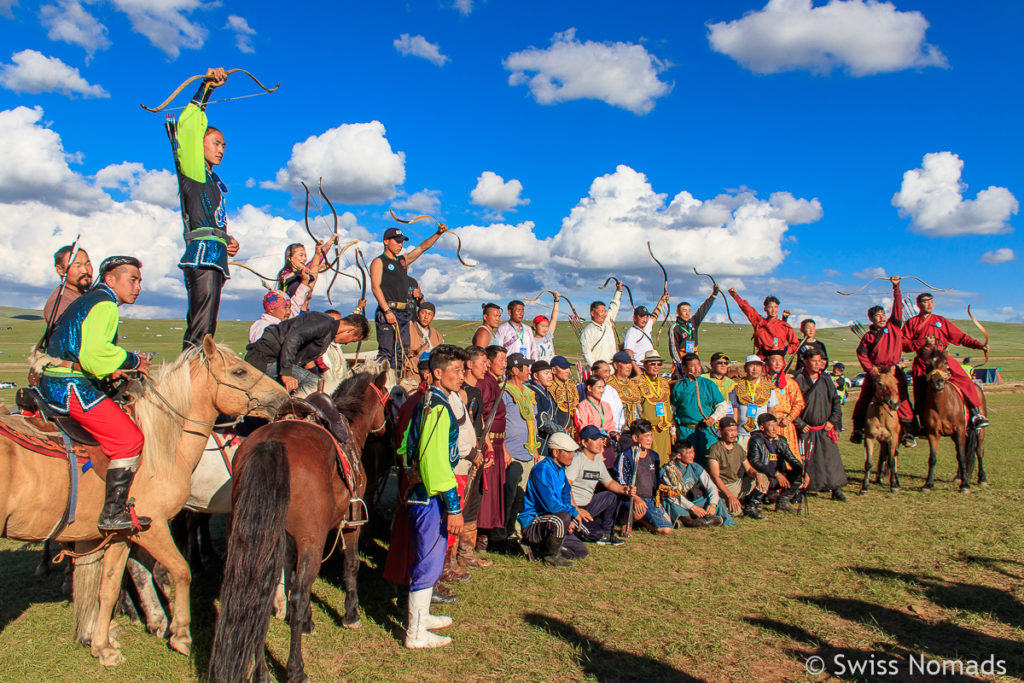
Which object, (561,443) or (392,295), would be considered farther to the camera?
(392,295)

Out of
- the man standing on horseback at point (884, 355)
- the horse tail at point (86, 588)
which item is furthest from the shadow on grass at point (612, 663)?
the man standing on horseback at point (884, 355)

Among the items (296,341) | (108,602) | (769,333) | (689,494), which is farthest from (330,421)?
(769,333)

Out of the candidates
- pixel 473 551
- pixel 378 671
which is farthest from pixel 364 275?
pixel 378 671

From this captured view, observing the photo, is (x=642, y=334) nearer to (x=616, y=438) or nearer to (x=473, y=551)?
(x=616, y=438)

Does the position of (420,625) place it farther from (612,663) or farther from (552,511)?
(552,511)

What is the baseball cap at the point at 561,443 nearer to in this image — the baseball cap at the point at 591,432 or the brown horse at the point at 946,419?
the baseball cap at the point at 591,432

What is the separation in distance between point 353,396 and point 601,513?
3441 millimetres

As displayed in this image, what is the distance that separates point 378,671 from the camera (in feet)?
13.9

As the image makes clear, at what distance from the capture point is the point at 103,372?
3.97 meters

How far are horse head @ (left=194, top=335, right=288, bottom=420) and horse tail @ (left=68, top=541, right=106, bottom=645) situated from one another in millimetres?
1462

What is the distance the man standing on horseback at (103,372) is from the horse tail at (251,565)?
1052mm

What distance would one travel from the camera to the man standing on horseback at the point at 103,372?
3941mm

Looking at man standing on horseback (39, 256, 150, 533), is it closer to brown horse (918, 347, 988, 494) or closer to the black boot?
the black boot

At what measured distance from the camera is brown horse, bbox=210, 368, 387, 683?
3.45 m
